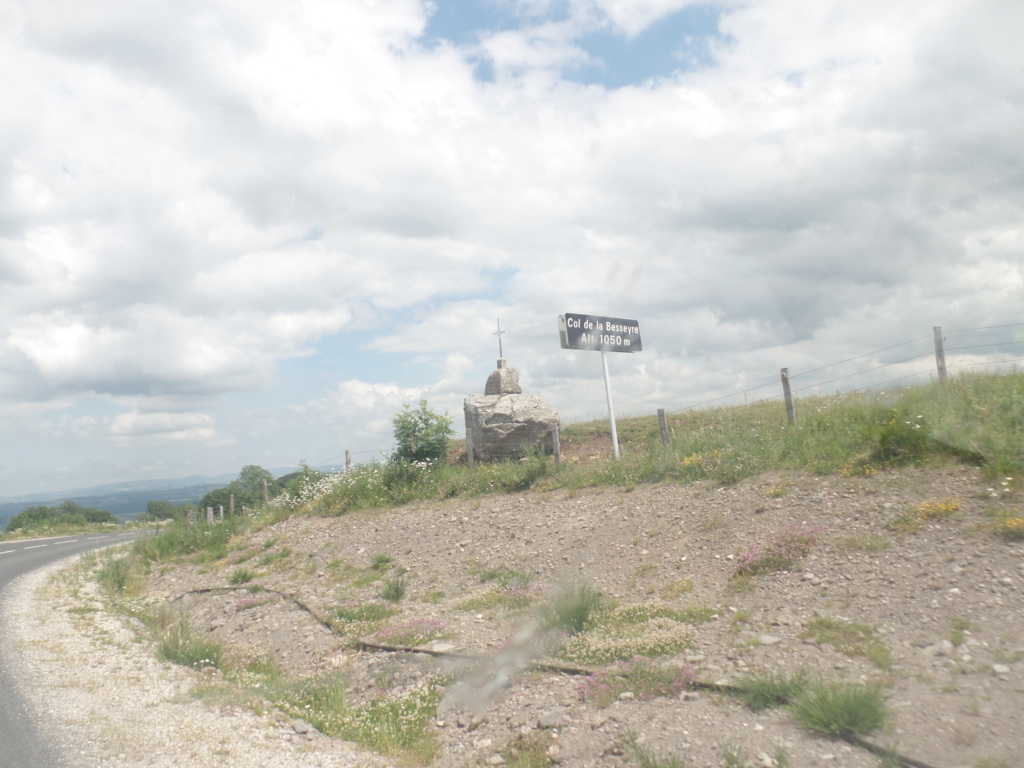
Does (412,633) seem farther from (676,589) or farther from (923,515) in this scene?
(923,515)

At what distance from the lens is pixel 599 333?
16.5 m

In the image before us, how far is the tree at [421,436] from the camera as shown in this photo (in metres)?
19.6

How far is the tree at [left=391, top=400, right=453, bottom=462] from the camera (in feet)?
64.3

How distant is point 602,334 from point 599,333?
91 millimetres

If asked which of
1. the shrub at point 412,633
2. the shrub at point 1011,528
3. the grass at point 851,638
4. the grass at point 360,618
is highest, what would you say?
the shrub at point 1011,528

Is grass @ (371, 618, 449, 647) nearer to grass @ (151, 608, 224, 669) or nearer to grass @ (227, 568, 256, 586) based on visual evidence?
grass @ (151, 608, 224, 669)

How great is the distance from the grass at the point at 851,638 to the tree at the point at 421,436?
13866 millimetres

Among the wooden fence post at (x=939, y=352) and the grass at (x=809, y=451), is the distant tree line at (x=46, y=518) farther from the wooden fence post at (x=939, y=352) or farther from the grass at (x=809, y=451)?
the wooden fence post at (x=939, y=352)

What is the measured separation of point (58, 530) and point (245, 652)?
38184 millimetres

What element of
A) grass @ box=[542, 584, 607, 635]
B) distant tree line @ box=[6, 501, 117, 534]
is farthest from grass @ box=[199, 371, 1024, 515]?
distant tree line @ box=[6, 501, 117, 534]

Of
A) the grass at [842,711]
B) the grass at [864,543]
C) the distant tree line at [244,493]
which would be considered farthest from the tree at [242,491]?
the grass at [842,711]

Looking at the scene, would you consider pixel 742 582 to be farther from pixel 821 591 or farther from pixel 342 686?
pixel 342 686

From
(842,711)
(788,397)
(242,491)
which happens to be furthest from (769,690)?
(242,491)

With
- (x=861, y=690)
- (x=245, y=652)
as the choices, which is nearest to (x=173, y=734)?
(x=245, y=652)
